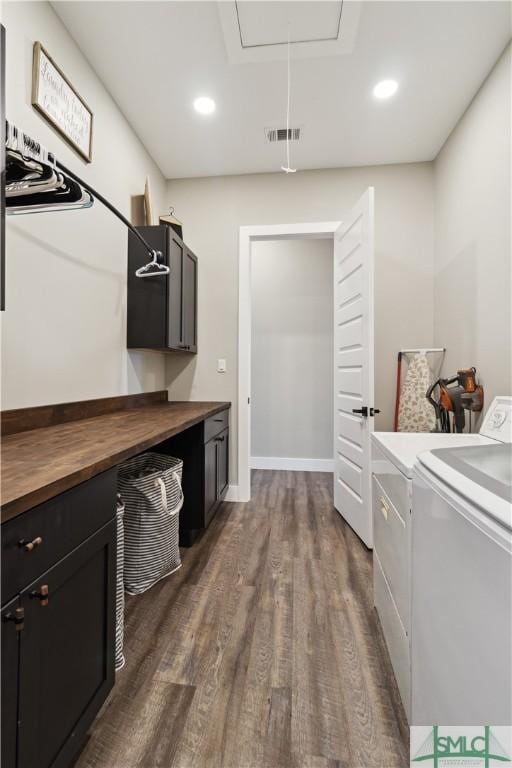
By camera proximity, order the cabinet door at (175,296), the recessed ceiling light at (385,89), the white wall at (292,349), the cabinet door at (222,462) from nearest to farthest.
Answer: the recessed ceiling light at (385,89) → the cabinet door at (175,296) → the cabinet door at (222,462) → the white wall at (292,349)

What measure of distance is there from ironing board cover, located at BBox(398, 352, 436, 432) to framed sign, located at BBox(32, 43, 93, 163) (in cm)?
255

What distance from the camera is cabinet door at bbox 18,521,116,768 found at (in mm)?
711

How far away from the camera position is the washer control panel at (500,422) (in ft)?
4.87

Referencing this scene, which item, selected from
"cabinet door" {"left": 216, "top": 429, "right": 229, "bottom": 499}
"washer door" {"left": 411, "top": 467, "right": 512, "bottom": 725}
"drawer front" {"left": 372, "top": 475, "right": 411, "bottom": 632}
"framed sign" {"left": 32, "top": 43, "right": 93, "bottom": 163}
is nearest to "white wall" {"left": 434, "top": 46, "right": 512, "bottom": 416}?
"drawer front" {"left": 372, "top": 475, "right": 411, "bottom": 632}

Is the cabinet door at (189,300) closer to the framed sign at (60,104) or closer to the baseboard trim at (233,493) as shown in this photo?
the framed sign at (60,104)

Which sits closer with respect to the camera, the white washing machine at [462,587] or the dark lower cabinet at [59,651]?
the white washing machine at [462,587]

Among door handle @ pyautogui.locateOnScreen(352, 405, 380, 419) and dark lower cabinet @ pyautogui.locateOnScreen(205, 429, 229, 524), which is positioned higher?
door handle @ pyautogui.locateOnScreen(352, 405, 380, 419)

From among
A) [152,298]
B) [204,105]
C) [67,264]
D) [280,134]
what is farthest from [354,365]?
[204,105]

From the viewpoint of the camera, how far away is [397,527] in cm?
115

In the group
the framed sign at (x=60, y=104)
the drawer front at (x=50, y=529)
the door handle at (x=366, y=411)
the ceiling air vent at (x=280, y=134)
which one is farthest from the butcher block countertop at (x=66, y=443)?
the ceiling air vent at (x=280, y=134)

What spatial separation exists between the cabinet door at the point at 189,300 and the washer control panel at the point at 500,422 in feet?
6.89

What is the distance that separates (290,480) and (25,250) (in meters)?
3.09

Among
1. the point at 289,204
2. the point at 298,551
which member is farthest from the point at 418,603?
Result: the point at 289,204

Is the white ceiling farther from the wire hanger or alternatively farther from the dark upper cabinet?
the wire hanger
